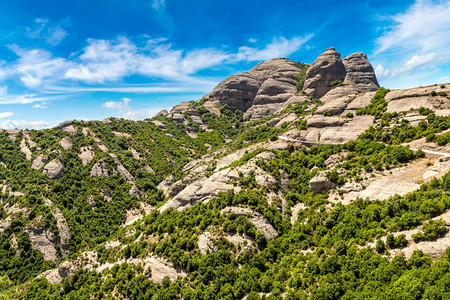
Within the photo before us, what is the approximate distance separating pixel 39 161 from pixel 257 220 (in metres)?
86.2

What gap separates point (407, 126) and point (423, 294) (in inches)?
1430

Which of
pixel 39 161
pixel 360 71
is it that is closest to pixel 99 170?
pixel 39 161

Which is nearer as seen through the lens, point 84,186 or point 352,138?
point 352,138

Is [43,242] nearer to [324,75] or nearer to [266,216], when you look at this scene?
[266,216]

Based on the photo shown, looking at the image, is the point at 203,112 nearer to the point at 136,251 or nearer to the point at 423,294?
the point at 136,251

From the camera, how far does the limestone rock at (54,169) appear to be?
76.2 meters

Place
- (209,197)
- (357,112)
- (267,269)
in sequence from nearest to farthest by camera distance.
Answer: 1. (267,269)
2. (209,197)
3. (357,112)

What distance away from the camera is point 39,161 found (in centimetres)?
8088

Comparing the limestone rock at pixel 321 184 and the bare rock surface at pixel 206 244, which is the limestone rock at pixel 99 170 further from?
the limestone rock at pixel 321 184

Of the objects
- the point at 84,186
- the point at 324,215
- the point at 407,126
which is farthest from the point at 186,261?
the point at 84,186

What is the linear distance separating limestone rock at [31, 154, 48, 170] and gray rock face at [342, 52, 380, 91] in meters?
131

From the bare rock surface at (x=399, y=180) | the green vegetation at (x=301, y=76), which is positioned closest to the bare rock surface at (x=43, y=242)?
the bare rock surface at (x=399, y=180)

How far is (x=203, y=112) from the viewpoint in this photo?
138625 millimetres

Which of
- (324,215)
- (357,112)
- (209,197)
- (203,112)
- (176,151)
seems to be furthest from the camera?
(203,112)
